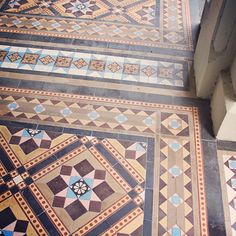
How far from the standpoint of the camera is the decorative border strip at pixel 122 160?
229 centimetres

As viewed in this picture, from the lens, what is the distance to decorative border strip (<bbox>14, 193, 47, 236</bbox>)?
6.53 ft

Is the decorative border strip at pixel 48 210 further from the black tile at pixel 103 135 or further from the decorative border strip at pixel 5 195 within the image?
the black tile at pixel 103 135

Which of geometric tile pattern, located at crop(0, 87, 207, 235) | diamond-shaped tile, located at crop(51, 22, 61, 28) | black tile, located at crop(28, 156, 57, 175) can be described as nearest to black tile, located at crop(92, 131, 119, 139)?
geometric tile pattern, located at crop(0, 87, 207, 235)

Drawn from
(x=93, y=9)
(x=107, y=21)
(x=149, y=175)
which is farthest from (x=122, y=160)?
(x=93, y=9)

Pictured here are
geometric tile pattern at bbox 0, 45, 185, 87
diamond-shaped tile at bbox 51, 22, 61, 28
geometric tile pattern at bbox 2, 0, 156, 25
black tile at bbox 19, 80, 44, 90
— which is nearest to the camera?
black tile at bbox 19, 80, 44, 90

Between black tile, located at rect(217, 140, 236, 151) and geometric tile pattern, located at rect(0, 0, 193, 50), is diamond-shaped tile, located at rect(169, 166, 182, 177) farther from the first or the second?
geometric tile pattern, located at rect(0, 0, 193, 50)

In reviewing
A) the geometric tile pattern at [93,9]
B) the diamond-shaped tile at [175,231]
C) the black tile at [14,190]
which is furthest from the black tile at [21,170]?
the geometric tile pattern at [93,9]

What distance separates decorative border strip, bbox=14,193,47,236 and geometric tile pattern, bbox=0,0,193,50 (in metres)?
1.95

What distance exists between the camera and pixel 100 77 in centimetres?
300

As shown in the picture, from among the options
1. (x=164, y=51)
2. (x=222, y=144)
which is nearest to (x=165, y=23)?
(x=164, y=51)

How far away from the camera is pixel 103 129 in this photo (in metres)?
2.58

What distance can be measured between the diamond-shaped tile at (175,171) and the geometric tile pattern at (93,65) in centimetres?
94

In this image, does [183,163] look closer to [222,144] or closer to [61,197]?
[222,144]

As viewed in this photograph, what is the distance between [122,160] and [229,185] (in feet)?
2.64
